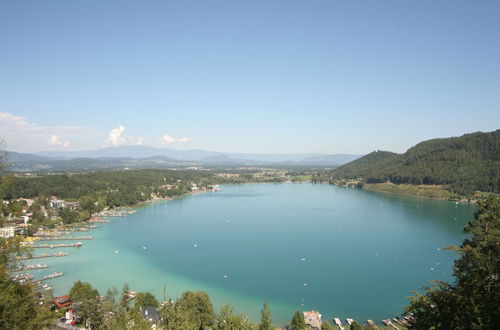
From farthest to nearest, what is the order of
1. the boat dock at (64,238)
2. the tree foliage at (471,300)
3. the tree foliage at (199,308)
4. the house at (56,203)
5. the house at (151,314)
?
1. the house at (56,203)
2. the boat dock at (64,238)
3. the house at (151,314)
4. the tree foliage at (199,308)
5. the tree foliage at (471,300)

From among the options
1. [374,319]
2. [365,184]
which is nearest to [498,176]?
[365,184]

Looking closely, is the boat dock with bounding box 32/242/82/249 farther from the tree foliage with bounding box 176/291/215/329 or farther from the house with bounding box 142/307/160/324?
the tree foliage with bounding box 176/291/215/329

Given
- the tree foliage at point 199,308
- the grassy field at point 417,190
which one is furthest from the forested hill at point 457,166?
the tree foliage at point 199,308

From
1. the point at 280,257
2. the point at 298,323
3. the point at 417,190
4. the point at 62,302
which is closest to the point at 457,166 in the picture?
the point at 417,190

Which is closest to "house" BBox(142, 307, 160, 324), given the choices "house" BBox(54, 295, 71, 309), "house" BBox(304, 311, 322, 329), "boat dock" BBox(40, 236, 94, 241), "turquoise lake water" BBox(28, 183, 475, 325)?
"turquoise lake water" BBox(28, 183, 475, 325)

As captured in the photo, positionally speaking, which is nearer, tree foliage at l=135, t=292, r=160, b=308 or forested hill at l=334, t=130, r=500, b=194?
tree foliage at l=135, t=292, r=160, b=308

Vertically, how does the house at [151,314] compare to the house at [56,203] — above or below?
below

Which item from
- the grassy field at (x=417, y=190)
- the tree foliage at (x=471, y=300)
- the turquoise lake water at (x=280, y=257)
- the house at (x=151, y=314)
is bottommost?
the turquoise lake water at (x=280, y=257)

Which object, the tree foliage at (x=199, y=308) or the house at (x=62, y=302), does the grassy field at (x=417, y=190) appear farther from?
the house at (x=62, y=302)
